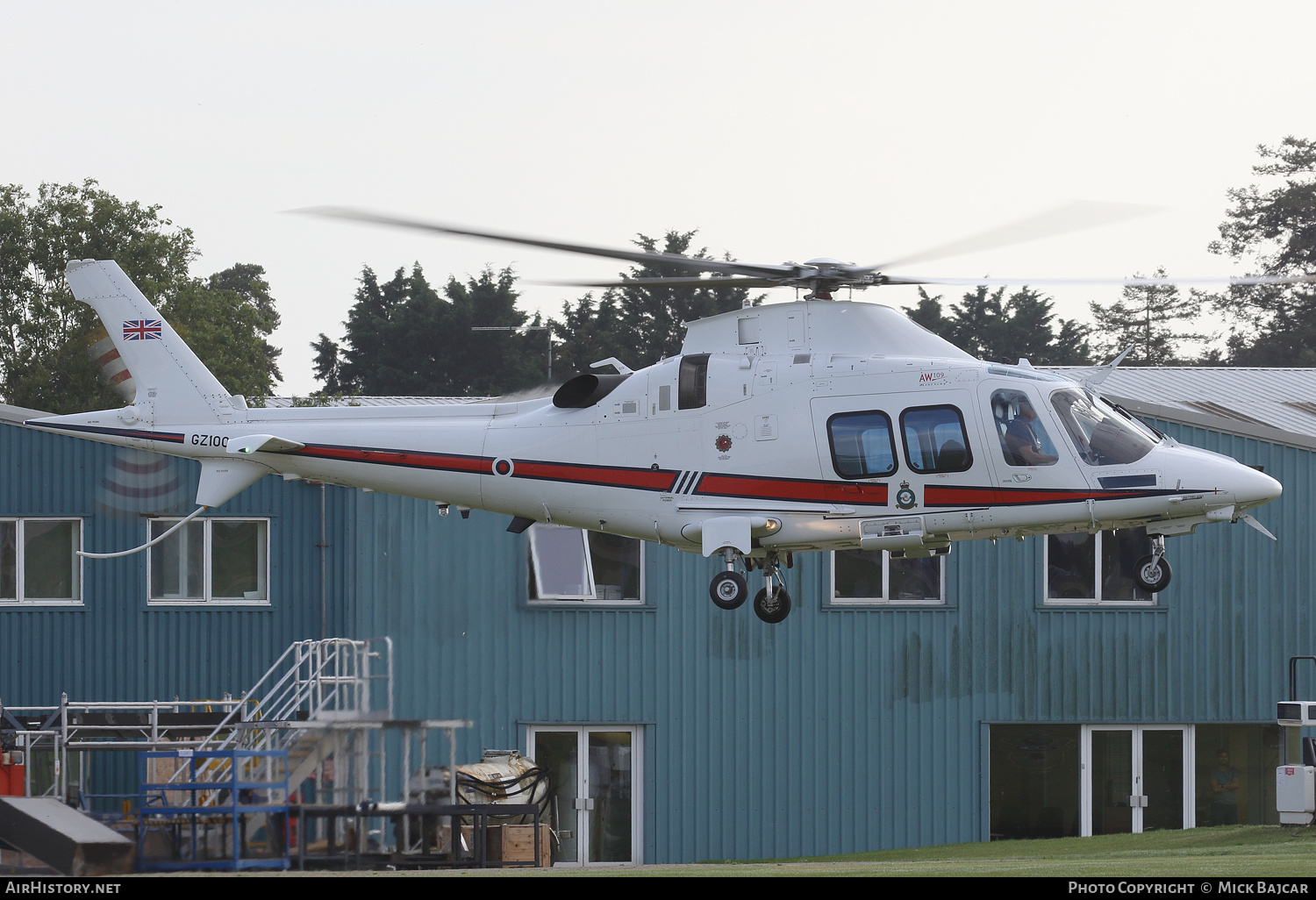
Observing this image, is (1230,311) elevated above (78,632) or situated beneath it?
elevated above

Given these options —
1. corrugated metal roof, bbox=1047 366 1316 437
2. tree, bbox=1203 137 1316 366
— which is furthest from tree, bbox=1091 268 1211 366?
corrugated metal roof, bbox=1047 366 1316 437

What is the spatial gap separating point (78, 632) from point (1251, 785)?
62.5 ft

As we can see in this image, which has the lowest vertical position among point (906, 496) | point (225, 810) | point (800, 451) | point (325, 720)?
point (225, 810)

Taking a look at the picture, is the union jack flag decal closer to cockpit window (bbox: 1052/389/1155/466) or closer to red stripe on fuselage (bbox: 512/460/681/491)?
red stripe on fuselage (bbox: 512/460/681/491)

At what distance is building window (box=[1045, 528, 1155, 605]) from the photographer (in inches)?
1014

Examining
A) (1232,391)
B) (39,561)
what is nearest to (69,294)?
(39,561)

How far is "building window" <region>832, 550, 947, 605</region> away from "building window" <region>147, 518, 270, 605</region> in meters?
9.29

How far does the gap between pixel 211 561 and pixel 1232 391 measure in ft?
66.2

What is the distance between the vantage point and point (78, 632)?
26.1 metres

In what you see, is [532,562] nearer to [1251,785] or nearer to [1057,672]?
[1057,672]

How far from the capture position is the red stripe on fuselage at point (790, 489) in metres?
16.2

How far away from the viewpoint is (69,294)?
175 feet

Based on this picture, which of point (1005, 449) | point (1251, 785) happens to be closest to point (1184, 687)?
point (1251, 785)

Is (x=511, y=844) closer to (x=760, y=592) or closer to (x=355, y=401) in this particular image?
(x=760, y=592)
